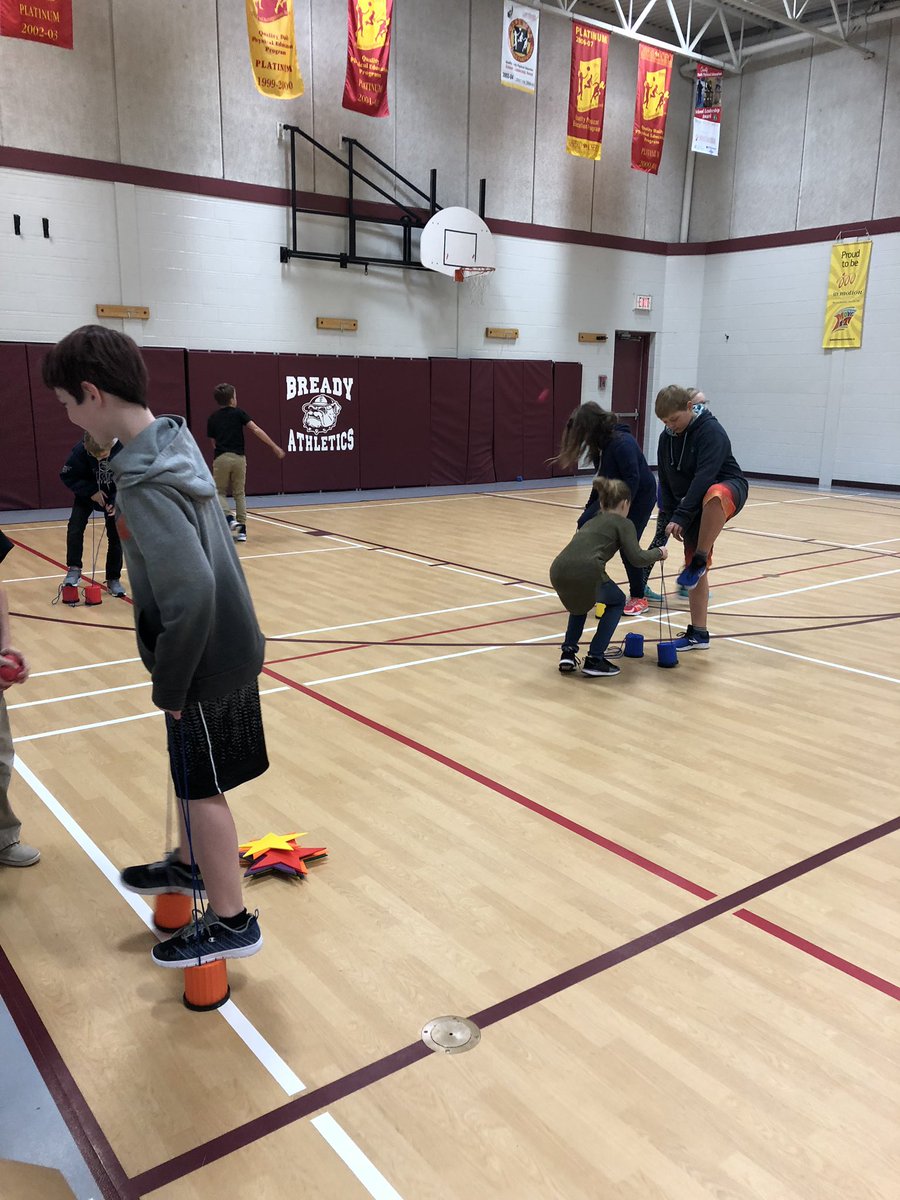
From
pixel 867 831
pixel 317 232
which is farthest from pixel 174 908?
pixel 317 232

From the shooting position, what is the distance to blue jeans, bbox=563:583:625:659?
17.2 feet

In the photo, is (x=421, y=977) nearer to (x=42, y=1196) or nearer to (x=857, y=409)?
(x=42, y=1196)

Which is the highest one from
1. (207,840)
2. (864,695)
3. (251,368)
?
(251,368)

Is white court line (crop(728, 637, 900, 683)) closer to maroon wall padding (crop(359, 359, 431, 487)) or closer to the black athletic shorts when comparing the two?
the black athletic shorts

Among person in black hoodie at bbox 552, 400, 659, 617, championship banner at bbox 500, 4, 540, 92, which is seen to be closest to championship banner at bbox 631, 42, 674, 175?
championship banner at bbox 500, 4, 540, 92

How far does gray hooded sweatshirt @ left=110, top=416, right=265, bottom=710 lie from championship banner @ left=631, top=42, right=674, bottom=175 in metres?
14.7

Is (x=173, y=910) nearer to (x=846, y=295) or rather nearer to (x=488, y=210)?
(x=488, y=210)

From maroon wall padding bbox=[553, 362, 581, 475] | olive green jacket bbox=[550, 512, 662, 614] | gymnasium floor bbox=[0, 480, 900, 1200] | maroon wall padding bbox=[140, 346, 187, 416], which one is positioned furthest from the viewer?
maroon wall padding bbox=[553, 362, 581, 475]

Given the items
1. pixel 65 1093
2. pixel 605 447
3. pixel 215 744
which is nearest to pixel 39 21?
pixel 605 447

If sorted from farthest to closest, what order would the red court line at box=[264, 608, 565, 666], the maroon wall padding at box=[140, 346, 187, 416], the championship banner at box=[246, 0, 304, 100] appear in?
the maroon wall padding at box=[140, 346, 187, 416], the championship banner at box=[246, 0, 304, 100], the red court line at box=[264, 608, 565, 666]

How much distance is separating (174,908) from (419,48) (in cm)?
1442

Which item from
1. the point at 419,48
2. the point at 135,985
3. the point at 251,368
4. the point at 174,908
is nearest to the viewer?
the point at 135,985

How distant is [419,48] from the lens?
13.9m

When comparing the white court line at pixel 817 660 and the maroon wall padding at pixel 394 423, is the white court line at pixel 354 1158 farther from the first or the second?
the maroon wall padding at pixel 394 423
